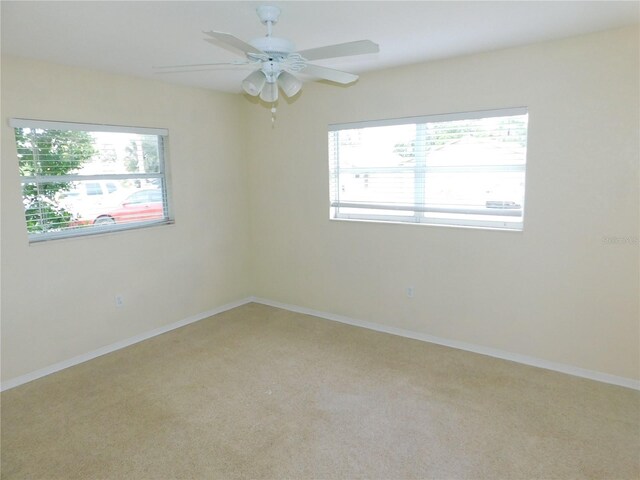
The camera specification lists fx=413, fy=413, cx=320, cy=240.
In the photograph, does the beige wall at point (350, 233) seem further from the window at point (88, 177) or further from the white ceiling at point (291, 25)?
the white ceiling at point (291, 25)

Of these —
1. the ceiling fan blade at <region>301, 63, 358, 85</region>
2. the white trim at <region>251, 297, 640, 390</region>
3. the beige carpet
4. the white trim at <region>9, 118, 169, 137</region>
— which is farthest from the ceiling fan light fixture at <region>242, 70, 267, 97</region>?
the white trim at <region>251, 297, 640, 390</region>

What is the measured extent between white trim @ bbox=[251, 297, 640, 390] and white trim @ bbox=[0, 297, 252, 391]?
0.77 meters

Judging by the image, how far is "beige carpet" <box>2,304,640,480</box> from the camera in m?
2.23

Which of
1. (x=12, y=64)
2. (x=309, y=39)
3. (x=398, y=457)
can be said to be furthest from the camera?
(x=12, y=64)

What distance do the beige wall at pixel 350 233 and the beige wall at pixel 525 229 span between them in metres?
0.01

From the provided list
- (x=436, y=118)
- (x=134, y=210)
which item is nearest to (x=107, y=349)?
(x=134, y=210)

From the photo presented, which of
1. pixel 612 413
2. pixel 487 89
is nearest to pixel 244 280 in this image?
pixel 487 89

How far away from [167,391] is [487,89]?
3.31m

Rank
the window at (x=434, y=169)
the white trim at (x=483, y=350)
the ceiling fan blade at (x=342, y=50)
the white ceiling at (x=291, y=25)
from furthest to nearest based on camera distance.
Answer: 1. the window at (x=434, y=169)
2. the white trim at (x=483, y=350)
3. the white ceiling at (x=291, y=25)
4. the ceiling fan blade at (x=342, y=50)

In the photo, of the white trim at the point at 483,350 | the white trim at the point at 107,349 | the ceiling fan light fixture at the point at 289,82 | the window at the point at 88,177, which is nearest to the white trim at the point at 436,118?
the ceiling fan light fixture at the point at 289,82

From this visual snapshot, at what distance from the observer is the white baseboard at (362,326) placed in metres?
3.04

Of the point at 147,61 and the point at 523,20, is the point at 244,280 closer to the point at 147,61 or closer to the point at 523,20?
the point at 147,61

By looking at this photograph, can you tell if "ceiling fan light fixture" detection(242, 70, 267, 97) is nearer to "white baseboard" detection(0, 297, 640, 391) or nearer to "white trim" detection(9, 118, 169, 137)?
"white trim" detection(9, 118, 169, 137)

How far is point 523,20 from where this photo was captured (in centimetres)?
248
